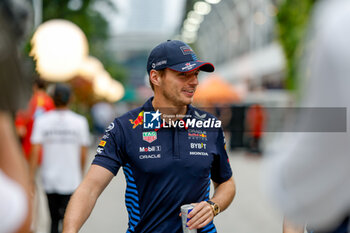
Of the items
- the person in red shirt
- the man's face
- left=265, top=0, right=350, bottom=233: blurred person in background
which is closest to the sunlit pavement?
the person in red shirt

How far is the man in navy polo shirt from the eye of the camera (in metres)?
2.58

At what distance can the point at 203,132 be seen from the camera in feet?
9.25

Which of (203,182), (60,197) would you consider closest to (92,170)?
(203,182)

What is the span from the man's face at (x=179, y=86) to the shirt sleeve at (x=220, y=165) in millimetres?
296

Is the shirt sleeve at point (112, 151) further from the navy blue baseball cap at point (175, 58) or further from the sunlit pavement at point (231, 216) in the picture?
the sunlit pavement at point (231, 216)

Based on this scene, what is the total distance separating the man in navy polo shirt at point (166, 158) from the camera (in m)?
2.58

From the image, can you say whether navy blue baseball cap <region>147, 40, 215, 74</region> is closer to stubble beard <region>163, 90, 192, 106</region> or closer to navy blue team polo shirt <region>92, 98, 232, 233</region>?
stubble beard <region>163, 90, 192, 106</region>

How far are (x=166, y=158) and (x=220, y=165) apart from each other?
38cm

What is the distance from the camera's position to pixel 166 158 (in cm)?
265

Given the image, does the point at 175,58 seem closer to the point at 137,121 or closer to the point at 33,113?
the point at 137,121

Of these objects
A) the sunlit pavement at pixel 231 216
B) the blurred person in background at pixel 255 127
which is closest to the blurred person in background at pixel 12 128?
the sunlit pavement at pixel 231 216

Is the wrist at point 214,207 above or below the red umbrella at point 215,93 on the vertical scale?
above

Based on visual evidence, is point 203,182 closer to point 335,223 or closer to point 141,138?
point 141,138

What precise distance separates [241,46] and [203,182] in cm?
4348
